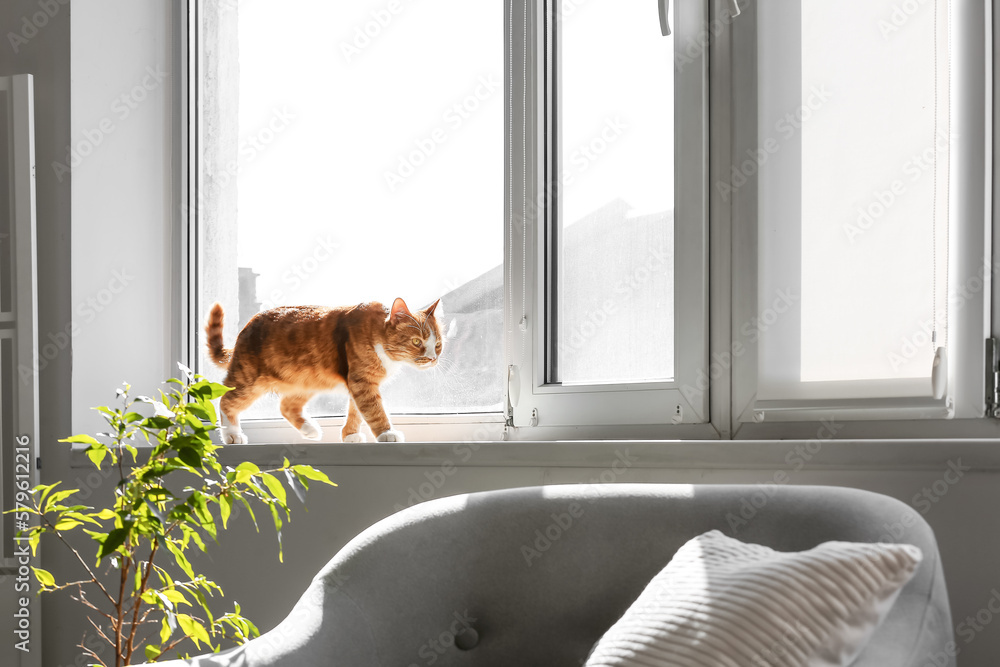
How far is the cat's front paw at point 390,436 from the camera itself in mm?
1728

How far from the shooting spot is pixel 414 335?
176 cm

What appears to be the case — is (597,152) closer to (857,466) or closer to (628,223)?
(628,223)

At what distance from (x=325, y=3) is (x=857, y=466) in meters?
1.66

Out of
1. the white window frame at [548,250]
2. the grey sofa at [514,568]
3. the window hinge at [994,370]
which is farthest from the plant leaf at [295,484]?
the window hinge at [994,370]

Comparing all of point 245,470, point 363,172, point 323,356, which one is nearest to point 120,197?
point 363,172

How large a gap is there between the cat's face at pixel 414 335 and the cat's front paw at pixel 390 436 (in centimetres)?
15

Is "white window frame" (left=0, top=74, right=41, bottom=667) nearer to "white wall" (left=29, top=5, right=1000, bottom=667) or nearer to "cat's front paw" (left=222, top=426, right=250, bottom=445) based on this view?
"white wall" (left=29, top=5, right=1000, bottom=667)

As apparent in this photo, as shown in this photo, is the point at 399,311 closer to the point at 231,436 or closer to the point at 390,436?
the point at 390,436

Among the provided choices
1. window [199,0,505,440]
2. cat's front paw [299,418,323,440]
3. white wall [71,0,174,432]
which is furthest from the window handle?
white wall [71,0,174,432]

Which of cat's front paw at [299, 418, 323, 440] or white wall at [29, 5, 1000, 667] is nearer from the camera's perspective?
white wall at [29, 5, 1000, 667]

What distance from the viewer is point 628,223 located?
1.63 meters

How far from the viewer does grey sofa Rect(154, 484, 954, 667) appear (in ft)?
3.17

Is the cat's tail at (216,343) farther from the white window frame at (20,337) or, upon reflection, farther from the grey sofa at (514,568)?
the grey sofa at (514,568)

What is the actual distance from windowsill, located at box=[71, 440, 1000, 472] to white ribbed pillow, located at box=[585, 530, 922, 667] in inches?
17.4
